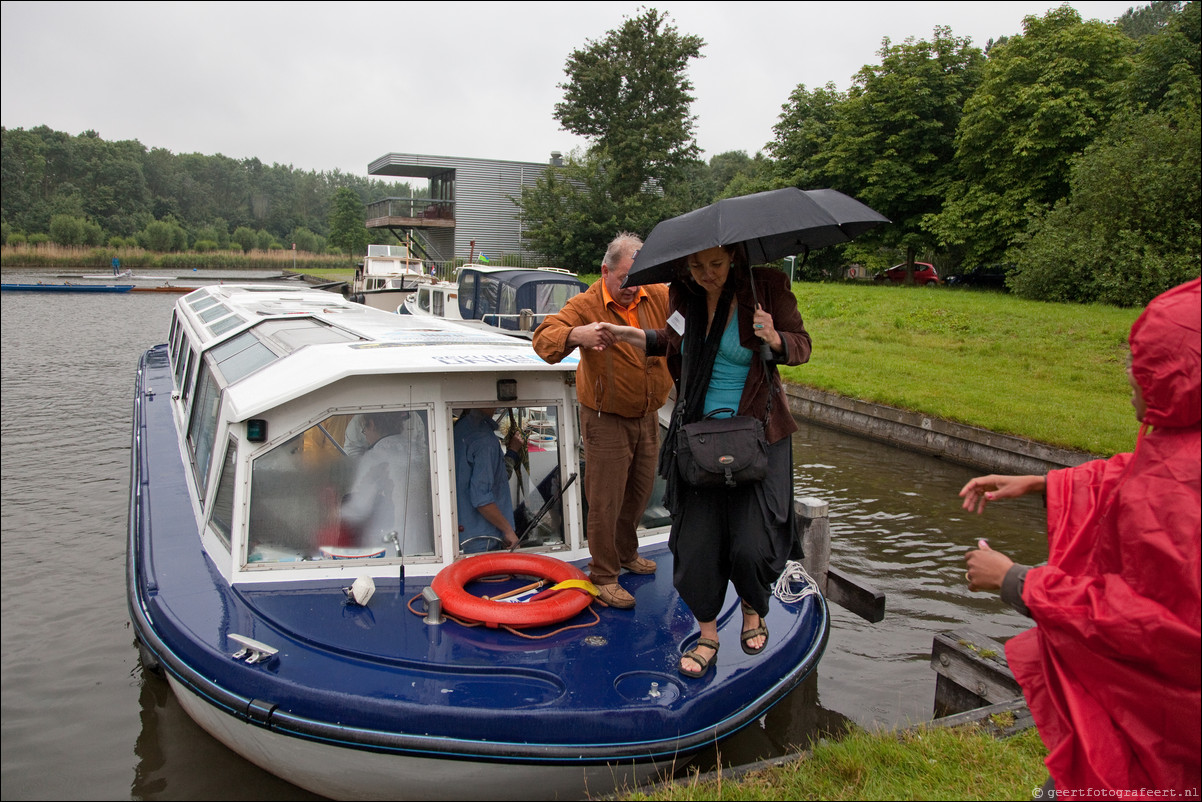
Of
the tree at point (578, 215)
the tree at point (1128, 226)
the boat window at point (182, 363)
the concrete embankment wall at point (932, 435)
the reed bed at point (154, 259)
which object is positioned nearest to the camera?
the boat window at point (182, 363)

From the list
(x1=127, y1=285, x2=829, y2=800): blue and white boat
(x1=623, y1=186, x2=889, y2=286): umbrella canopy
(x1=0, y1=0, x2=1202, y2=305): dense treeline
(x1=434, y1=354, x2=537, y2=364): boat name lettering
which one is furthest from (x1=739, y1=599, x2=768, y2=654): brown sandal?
(x1=0, y1=0, x2=1202, y2=305): dense treeline

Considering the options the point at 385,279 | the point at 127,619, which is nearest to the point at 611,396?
the point at 127,619

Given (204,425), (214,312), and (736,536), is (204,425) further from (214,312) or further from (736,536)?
(736,536)

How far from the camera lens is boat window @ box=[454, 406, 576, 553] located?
4863 millimetres

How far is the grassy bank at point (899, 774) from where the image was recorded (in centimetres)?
334

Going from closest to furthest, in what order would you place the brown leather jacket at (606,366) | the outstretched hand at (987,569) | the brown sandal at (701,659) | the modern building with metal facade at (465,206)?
the outstretched hand at (987,569) → the brown sandal at (701,659) → the brown leather jacket at (606,366) → the modern building with metal facade at (465,206)

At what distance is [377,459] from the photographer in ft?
15.2

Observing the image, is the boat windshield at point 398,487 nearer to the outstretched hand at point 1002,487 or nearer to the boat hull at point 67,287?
the outstretched hand at point 1002,487

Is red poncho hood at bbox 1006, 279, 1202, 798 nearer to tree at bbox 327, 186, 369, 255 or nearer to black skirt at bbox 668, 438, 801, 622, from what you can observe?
black skirt at bbox 668, 438, 801, 622

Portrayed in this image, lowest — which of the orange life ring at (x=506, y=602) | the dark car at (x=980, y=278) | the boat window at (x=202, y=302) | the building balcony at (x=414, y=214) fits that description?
the orange life ring at (x=506, y=602)

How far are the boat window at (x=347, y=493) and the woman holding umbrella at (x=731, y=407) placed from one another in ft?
5.58

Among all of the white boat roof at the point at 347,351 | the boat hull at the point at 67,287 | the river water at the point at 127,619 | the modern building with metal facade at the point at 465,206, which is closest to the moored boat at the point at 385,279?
the modern building with metal facade at the point at 465,206

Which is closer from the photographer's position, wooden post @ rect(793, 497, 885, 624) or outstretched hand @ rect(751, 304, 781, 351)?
outstretched hand @ rect(751, 304, 781, 351)

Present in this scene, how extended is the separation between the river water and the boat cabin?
1.13 meters
